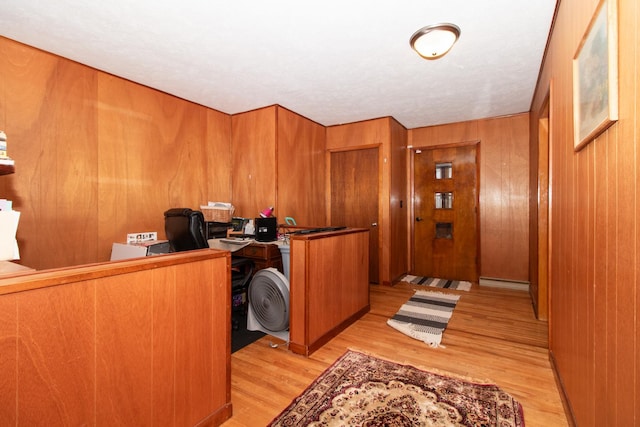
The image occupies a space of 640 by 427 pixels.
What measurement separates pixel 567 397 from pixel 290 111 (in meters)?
4.13

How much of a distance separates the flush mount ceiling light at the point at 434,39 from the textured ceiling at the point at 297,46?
5 cm

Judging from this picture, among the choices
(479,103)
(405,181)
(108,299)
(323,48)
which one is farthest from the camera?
(405,181)

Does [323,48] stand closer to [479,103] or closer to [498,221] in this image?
[479,103]

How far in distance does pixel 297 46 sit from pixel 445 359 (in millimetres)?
2942

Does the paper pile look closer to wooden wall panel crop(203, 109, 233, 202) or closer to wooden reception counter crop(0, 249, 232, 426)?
wooden reception counter crop(0, 249, 232, 426)

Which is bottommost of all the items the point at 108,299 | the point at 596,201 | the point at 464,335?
the point at 464,335

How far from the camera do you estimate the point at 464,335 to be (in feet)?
9.29

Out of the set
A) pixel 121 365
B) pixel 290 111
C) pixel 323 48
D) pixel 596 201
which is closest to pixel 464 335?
pixel 596 201

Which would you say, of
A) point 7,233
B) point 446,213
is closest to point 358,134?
point 446,213

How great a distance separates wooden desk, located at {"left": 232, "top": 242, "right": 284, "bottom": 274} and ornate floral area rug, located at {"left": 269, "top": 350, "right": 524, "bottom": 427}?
1.21m

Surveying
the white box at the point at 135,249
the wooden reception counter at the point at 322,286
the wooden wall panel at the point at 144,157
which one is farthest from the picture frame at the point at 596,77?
the wooden wall panel at the point at 144,157

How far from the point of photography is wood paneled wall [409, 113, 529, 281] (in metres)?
4.37

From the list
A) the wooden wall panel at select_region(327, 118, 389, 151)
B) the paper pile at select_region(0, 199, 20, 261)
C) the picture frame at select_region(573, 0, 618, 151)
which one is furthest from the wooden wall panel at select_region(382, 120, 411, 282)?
the paper pile at select_region(0, 199, 20, 261)

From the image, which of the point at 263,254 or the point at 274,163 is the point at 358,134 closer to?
the point at 274,163
